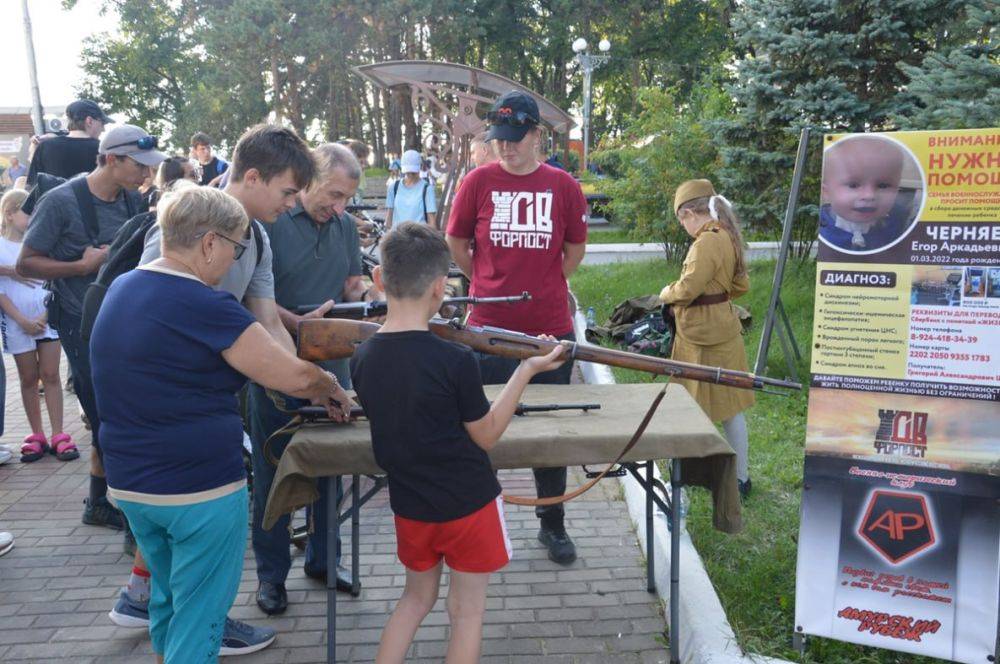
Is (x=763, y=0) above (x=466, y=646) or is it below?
above

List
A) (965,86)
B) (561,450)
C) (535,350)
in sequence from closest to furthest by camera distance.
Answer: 1. (561,450)
2. (535,350)
3. (965,86)

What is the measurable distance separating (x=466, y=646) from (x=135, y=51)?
1630 inches

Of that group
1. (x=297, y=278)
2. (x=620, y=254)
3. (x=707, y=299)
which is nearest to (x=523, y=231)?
(x=297, y=278)

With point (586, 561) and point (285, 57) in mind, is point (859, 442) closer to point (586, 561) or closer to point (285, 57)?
point (586, 561)

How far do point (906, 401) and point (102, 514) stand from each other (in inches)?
175

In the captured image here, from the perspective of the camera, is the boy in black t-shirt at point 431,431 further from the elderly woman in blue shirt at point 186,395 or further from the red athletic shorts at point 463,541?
the elderly woman in blue shirt at point 186,395

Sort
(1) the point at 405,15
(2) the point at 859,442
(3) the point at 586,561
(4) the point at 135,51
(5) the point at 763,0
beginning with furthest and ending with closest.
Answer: (4) the point at 135,51 < (1) the point at 405,15 < (5) the point at 763,0 < (3) the point at 586,561 < (2) the point at 859,442

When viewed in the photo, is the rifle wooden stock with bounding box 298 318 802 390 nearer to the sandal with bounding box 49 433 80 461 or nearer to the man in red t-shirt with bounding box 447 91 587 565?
the man in red t-shirt with bounding box 447 91 587 565

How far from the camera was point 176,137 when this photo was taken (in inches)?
1400

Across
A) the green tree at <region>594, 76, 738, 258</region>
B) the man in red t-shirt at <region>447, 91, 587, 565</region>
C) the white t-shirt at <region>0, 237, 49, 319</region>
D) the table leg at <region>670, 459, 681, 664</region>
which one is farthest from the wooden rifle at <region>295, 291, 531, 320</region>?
the green tree at <region>594, 76, 738, 258</region>

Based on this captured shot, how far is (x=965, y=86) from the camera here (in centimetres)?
608

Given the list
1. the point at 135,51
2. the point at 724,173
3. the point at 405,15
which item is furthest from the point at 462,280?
the point at 135,51

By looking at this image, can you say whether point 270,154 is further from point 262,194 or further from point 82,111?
point 82,111

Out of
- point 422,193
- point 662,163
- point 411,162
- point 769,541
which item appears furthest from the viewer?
point 662,163
